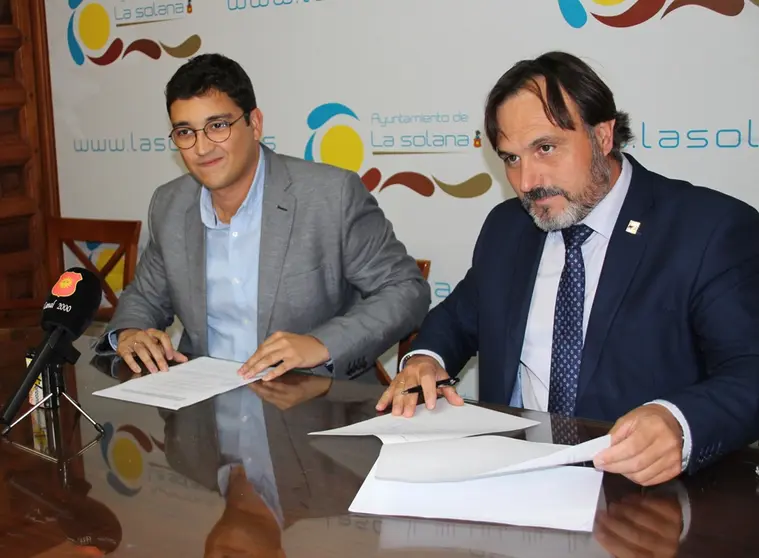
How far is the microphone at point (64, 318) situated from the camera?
1.65 metres

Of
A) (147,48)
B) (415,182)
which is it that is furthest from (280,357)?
(147,48)

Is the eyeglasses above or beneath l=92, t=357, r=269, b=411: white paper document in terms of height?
above

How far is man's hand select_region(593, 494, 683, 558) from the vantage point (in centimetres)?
108

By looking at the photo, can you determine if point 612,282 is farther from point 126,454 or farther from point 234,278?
point 234,278

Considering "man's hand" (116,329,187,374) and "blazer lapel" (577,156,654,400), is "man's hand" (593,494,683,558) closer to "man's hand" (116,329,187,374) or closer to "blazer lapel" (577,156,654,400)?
"blazer lapel" (577,156,654,400)

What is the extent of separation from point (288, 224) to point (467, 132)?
4.49 feet

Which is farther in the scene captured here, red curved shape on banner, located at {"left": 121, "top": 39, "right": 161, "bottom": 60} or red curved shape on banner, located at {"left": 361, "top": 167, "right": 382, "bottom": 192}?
red curved shape on banner, located at {"left": 121, "top": 39, "right": 161, "bottom": 60}

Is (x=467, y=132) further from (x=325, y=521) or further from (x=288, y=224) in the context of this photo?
(x=325, y=521)

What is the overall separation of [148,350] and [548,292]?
1.06 meters

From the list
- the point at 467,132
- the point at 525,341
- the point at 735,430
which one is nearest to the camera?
the point at 735,430

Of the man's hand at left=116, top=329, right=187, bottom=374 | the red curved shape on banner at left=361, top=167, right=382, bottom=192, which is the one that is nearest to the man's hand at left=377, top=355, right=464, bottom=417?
the man's hand at left=116, top=329, right=187, bottom=374

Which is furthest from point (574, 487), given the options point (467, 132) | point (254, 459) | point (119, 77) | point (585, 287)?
point (119, 77)

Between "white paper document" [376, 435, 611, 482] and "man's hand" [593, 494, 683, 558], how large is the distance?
9 cm

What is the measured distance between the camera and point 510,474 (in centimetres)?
131
